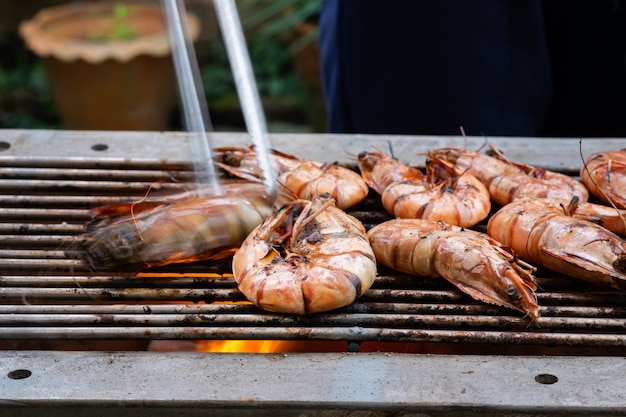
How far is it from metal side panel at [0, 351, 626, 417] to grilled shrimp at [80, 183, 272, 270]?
46 centimetres

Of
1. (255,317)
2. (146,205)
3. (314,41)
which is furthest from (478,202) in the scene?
(314,41)

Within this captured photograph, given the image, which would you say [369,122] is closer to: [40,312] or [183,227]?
[183,227]

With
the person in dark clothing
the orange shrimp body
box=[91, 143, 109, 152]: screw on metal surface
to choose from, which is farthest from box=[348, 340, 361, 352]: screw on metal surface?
the person in dark clothing

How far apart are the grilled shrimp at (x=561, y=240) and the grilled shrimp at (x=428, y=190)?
12cm

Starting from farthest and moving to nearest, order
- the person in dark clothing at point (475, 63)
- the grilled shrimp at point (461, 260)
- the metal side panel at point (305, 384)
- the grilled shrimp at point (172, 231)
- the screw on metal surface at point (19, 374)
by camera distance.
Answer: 1. the person in dark clothing at point (475, 63)
2. the grilled shrimp at point (172, 231)
3. the grilled shrimp at point (461, 260)
4. the screw on metal surface at point (19, 374)
5. the metal side panel at point (305, 384)

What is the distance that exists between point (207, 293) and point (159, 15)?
5739 mm

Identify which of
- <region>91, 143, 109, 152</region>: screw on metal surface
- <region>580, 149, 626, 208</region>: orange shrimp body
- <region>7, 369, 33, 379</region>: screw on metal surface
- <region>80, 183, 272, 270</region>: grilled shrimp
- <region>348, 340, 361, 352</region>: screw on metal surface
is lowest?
<region>348, 340, 361, 352</region>: screw on metal surface

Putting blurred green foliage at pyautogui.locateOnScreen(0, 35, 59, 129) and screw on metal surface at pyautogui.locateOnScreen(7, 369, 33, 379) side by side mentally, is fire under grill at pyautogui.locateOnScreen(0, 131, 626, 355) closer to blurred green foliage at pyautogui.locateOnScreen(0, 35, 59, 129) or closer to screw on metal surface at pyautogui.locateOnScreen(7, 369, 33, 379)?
screw on metal surface at pyautogui.locateOnScreen(7, 369, 33, 379)

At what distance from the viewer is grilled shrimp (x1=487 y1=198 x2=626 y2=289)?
2693 mm

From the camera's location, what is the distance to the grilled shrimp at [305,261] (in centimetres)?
257

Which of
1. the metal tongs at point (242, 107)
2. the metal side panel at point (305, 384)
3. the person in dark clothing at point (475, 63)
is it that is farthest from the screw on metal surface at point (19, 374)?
the person in dark clothing at point (475, 63)

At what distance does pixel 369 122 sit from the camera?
16.0 ft

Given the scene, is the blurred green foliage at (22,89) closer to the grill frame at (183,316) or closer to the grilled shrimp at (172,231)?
the grill frame at (183,316)

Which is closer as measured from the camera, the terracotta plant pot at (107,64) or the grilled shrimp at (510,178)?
the grilled shrimp at (510,178)
